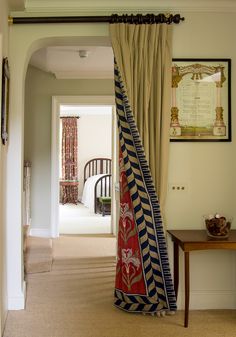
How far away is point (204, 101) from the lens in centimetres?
310

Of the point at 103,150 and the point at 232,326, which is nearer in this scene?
the point at 232,326

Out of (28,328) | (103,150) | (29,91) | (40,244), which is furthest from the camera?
(103,150)

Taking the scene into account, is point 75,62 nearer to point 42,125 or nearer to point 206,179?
point 42,125

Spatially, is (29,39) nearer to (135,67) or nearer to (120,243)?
(135,67)

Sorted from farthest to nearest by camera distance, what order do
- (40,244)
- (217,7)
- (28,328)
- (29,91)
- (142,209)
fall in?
(29,91), (40,244), (217,7), (142,209), (28,328)

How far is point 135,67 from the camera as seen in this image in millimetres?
2951

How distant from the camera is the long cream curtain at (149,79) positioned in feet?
9.62

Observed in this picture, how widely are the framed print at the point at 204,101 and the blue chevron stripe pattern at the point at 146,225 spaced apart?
0.40 m

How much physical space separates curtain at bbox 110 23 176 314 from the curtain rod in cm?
4

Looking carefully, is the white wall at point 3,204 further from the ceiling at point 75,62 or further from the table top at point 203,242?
the ceiling at point 75,62

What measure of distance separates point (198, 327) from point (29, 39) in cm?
259

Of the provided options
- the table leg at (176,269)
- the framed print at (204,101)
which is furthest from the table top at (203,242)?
the framed print at (204,101)

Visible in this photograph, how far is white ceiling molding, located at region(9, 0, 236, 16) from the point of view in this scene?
3.03 meters

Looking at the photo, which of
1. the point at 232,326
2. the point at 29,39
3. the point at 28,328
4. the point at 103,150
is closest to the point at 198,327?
the point at 232,326
